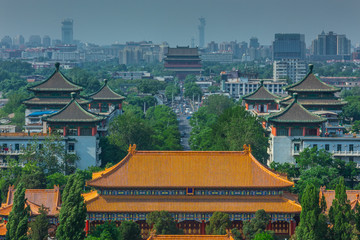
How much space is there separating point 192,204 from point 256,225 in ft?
12.7

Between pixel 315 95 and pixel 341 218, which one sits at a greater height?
pixel 315 95

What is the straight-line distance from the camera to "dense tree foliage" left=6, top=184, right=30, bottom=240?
4075 cm

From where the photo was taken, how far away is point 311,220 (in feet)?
131

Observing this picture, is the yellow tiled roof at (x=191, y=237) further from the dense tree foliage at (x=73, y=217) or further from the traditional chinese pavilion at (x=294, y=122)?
the traditional chinese pavilion at (x=294, y=122)

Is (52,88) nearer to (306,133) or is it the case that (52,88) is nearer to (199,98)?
(306,133)

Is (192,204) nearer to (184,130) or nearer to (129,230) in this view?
(129,230)

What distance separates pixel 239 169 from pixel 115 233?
8.53m

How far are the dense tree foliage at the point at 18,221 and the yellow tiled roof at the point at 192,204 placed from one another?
15.6 feet

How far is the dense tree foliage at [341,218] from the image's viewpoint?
4041cm

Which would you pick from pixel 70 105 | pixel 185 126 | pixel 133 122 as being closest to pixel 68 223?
pixel 70 105

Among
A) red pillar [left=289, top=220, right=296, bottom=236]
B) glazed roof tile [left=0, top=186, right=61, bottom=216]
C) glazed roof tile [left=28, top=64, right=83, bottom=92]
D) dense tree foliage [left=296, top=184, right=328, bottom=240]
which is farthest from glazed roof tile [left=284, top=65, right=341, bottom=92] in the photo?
dense tree foliage [left=296, top=184, right=328, bottom=240]

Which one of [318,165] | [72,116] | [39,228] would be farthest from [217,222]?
[72,116]

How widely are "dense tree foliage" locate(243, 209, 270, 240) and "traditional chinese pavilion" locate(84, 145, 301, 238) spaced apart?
0.79 m

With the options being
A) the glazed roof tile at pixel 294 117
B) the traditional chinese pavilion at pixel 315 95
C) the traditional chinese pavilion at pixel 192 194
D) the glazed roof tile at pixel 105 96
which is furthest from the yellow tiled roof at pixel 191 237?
the glazed roof tile at pixel 105 96
